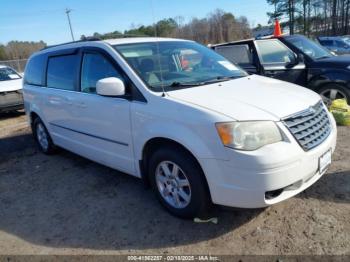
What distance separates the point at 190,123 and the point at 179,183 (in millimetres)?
665

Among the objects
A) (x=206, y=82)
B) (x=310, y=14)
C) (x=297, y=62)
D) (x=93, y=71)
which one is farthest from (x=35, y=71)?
(x=310, y=14)

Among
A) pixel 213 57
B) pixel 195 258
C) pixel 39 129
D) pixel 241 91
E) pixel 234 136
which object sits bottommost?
pixel 195 258

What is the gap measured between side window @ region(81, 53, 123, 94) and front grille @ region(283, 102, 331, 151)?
1.92 meters

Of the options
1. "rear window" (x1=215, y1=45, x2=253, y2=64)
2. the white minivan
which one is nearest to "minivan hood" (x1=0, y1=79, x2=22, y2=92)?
the white minivan

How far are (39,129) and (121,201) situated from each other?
293cm

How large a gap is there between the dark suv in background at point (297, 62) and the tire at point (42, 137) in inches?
162

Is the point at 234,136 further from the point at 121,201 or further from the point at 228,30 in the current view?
the point at 228,30

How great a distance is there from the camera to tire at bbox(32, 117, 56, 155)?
5.86 metres

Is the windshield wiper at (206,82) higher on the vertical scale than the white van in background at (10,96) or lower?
higher

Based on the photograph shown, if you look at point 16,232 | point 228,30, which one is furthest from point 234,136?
point 228,30

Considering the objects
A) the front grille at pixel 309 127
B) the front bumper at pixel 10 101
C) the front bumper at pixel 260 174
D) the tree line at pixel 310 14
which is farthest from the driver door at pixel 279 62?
the tree line at pixel 310 14

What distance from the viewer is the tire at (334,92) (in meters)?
6.39

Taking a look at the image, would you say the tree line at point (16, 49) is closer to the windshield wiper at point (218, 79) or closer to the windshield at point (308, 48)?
the windshield at point (308, 48)

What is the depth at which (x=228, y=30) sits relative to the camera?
170ft
